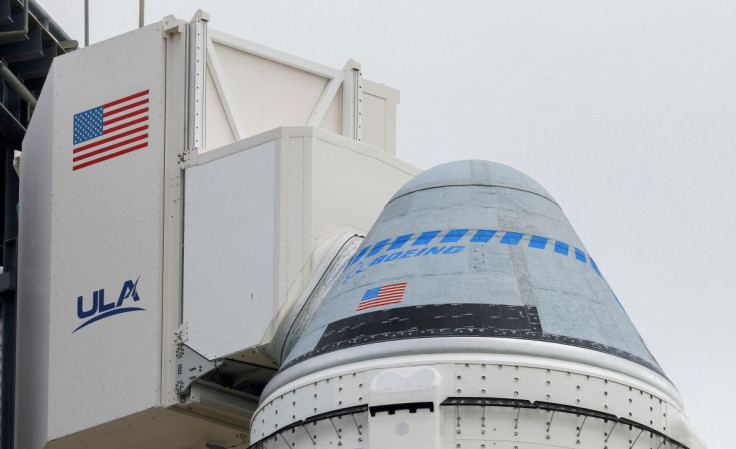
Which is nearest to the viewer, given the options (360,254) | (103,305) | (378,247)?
(378,247)

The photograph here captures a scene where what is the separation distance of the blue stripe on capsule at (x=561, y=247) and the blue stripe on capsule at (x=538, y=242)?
0.48ft

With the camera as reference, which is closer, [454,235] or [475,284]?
[475,284]

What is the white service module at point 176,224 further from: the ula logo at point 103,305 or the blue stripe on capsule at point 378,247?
the blue stripe on capsule at point 378,247

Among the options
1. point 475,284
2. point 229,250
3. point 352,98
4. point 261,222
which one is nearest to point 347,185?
point 261,222

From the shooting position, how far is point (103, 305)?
23047 mm

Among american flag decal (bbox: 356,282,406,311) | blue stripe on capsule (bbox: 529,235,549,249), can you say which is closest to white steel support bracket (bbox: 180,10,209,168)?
american flag decal (bbox: 356,282,406,311)

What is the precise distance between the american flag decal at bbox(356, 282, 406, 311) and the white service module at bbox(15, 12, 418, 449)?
303 centimetres

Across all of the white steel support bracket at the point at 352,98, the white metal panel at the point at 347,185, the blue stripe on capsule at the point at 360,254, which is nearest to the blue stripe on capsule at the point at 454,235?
the blue stripe on capsule at the point at 360,254

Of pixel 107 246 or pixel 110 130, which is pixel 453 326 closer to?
pixel 107 246

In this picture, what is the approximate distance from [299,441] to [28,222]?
10.6 meters

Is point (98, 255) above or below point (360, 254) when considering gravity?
above

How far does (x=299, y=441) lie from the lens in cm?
1673

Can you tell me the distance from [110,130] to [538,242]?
8.03m

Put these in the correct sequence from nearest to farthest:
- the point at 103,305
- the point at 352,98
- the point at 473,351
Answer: the point at 473,351 < the point at 103,305 < the point at 352,98
